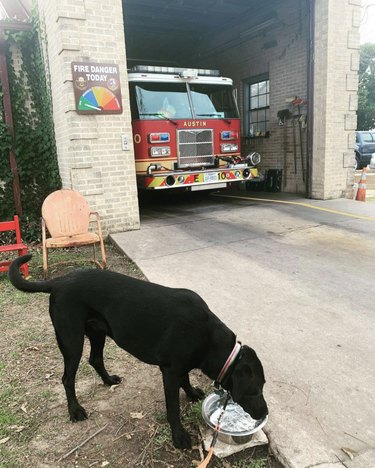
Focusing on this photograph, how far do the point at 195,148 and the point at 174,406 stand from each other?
6.96 meters

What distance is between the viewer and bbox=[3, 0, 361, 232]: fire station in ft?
20.7

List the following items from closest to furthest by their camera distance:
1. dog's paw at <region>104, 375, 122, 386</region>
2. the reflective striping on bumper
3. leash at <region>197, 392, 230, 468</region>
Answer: leash at <region>197, 392, 230, 468</region>
dog's paw at <region>104, 375, 122, 386</region>
the reflective striping on bumper

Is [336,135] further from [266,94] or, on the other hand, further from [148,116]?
[148,116]

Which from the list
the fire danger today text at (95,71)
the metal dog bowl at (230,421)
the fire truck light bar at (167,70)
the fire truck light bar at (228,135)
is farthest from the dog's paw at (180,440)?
the fire truck light bar at (228,135)

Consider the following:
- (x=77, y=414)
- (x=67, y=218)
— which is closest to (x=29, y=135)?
(x=67, y=218)

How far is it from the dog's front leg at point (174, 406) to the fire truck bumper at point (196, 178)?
5908 mm

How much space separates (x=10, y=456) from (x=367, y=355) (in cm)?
246

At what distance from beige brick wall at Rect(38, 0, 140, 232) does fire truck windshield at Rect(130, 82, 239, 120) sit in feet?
4.42

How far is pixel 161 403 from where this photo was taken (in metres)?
2.59

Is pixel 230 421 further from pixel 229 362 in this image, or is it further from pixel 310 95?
pixel 310 95

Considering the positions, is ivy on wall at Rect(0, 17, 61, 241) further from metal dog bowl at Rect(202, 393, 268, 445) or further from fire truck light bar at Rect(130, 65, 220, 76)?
metal dog bowl at Rect(202, 393, 268, 445)

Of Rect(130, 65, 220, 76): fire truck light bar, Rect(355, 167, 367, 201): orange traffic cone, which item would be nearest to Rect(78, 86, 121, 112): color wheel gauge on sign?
Rect(130, 65, 220, 76): fire truck light bar

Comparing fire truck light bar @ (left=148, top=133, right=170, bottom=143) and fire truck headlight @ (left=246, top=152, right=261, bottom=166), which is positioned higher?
fire truck light bar @ (left=148, top=133, right=170, bottom=143)

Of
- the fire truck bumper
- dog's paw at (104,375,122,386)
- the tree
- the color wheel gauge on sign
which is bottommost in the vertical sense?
dog's paw at (104,375,122,386)
